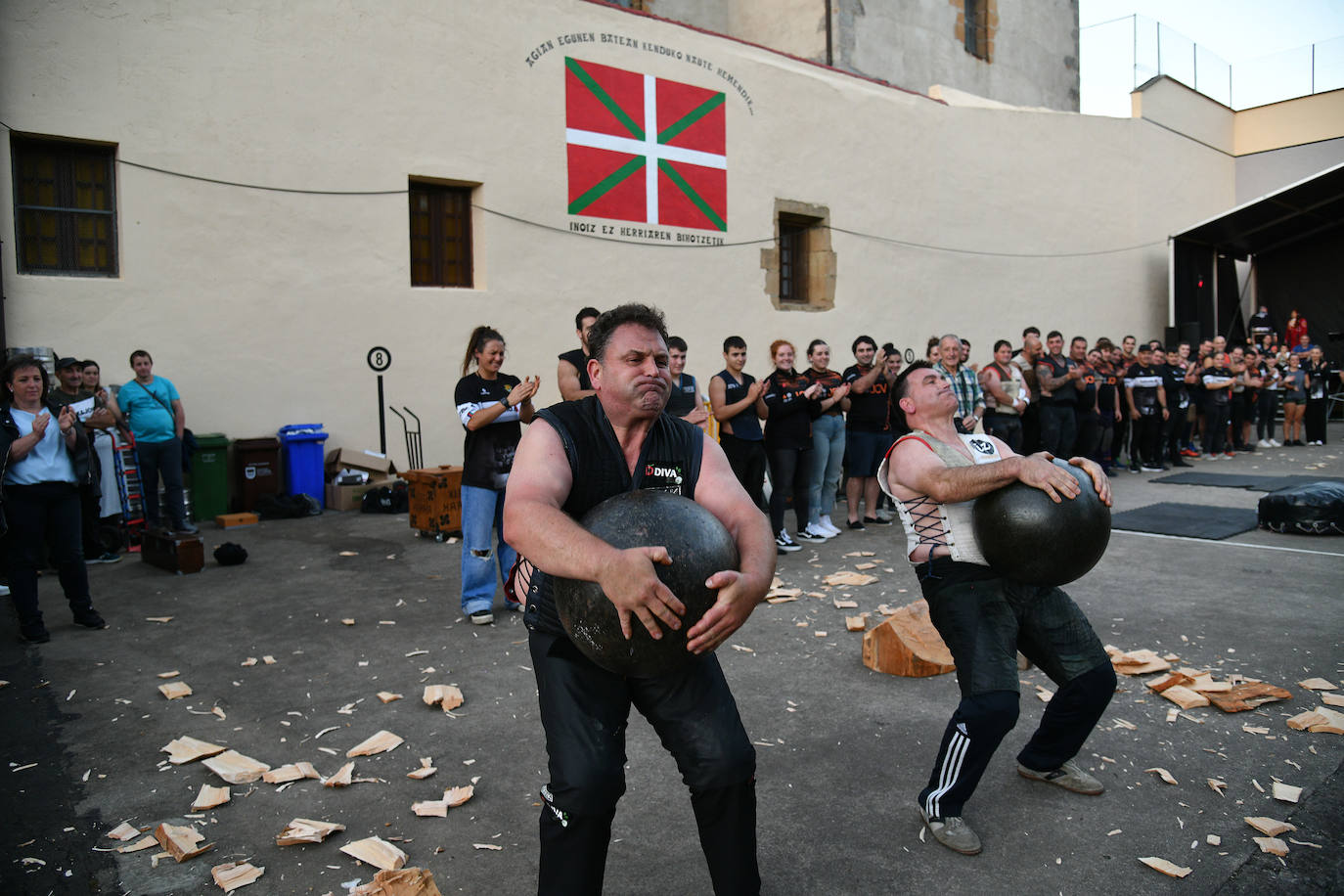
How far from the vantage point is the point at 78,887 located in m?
2.96

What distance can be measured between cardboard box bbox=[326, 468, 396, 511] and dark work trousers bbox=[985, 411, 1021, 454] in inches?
293

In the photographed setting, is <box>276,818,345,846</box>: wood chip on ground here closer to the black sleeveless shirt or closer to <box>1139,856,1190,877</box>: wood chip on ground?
the black sleeveless shirt

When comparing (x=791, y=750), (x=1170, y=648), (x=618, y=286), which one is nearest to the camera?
(x=791, y=750)

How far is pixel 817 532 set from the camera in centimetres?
897

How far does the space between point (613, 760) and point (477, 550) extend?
384 cm

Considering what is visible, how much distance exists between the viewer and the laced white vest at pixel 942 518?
11.3 ft

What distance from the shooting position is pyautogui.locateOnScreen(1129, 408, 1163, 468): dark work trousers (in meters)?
14.3

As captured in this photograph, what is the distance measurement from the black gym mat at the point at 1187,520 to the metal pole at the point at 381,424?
27.5ft

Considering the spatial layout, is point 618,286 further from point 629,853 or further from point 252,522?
point 629,853

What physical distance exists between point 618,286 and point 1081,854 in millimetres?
10762

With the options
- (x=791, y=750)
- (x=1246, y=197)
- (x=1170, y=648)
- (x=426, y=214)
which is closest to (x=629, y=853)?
(x=791, y=750)

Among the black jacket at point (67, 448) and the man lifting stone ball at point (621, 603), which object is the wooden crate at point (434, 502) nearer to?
the black jacket at point (67, 448)

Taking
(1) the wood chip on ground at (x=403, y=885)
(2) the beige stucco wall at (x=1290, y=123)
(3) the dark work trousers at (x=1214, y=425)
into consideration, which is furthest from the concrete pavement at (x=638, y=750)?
(2) the beige stucco wall at (x=1290, y=123)

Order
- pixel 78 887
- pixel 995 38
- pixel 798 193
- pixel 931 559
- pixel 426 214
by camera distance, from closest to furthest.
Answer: pixel 78 887
pixel 931 559
pixel 426 214
pixel 798 193
pixel 995 38
